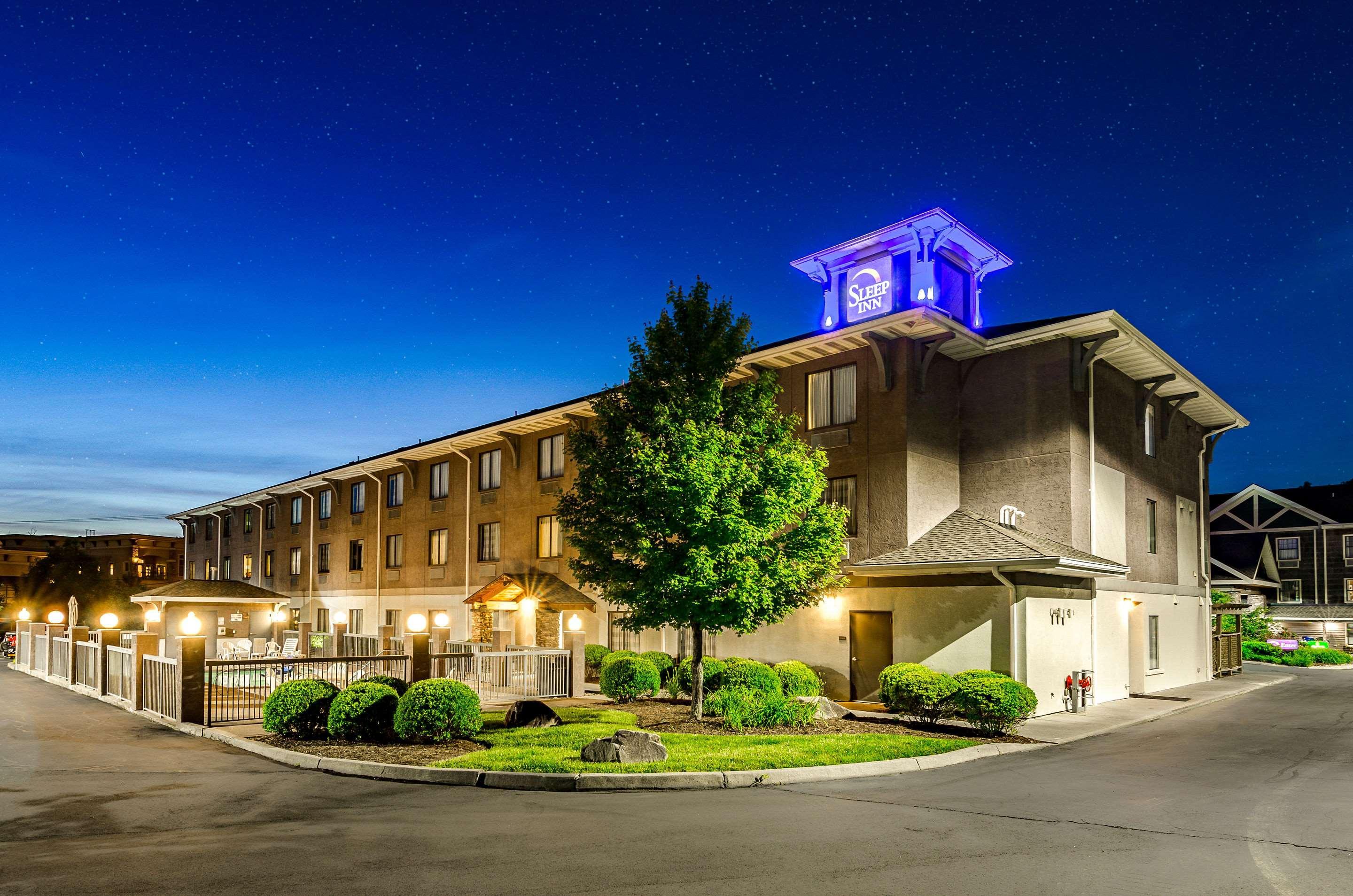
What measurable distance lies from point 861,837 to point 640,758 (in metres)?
4.49

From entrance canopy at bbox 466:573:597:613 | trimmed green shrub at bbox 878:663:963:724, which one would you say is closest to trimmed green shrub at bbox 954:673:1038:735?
trimmed green shrub at bbox 878:663:963:724

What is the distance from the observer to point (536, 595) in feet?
104

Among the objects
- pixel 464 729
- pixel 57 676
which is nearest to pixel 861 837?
pixel 464 729

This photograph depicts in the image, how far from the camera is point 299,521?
52.0 m

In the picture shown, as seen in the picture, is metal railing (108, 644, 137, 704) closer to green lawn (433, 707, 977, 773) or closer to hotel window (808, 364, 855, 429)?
green lawn (433, 707, 977, 773)

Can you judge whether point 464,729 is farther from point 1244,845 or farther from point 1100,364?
point 1100,364

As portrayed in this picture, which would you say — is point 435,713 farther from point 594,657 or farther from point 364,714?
point 594,657

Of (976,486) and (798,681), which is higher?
(976,486)

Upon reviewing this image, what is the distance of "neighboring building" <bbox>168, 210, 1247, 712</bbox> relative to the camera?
2220cm

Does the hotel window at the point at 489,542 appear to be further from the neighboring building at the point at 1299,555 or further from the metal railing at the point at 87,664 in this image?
the neighboring building at the point at 1299,555

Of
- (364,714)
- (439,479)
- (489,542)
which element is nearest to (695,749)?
(364,714)

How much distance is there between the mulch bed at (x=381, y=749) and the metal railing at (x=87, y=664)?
1150 cm

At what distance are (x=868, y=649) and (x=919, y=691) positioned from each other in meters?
5.15

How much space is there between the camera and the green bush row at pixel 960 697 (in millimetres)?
17484
